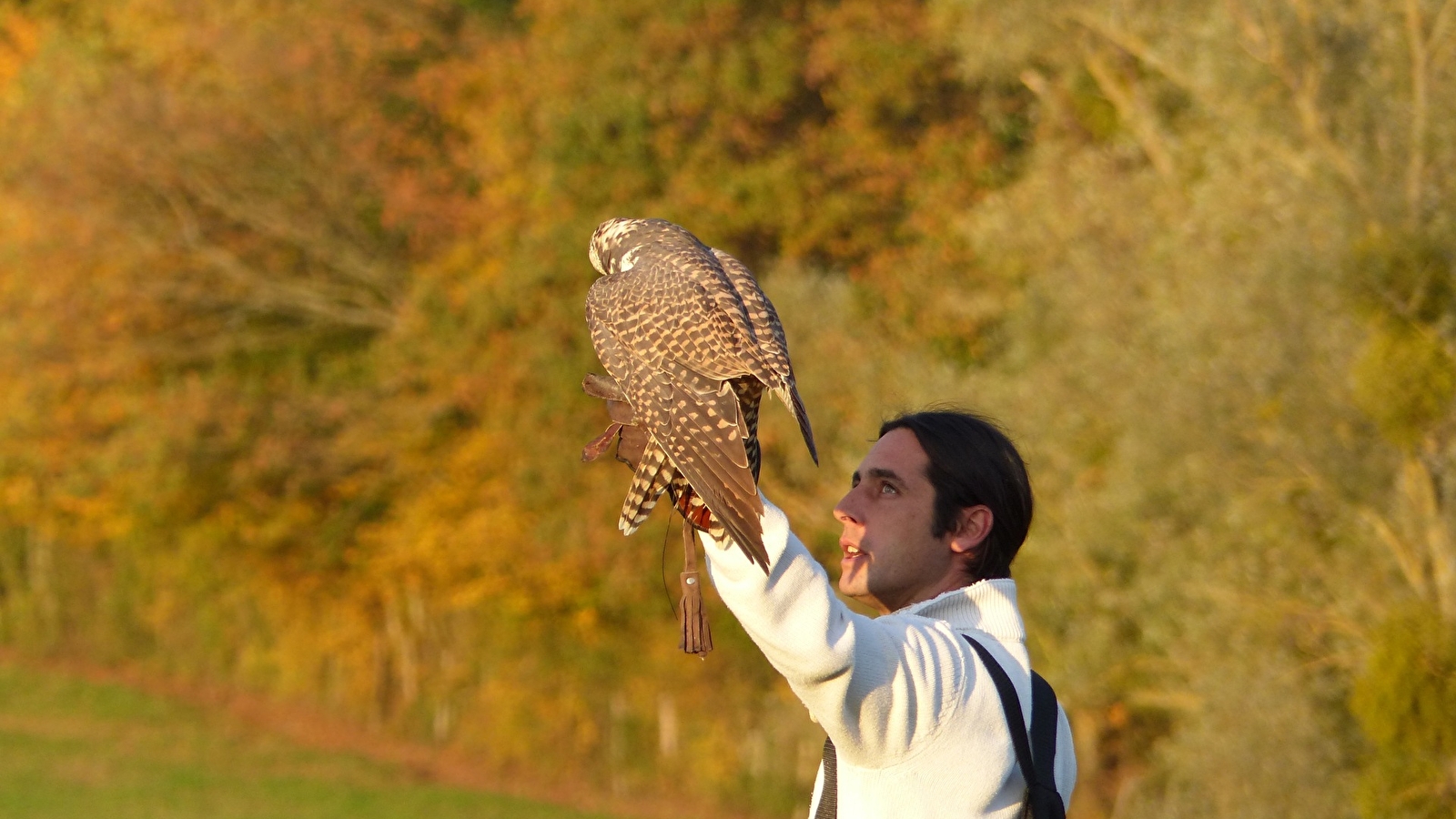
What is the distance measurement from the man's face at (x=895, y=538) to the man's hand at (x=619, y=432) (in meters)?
0.29

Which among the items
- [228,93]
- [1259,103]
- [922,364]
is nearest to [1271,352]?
[1259,103]

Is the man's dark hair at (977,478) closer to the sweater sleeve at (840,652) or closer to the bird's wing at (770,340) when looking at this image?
the bird's wing at (770,340)

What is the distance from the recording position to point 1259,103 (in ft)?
30.3

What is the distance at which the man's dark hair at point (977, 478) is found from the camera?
89.0 inches

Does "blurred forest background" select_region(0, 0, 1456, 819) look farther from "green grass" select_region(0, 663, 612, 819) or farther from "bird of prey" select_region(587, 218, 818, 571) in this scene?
"bird of prey" select_region(587, 218, 818, 571)

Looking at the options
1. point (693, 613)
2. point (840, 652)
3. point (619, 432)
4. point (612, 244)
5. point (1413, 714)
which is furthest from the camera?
point (1413, 714)

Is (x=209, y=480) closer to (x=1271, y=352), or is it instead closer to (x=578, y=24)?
(x=578, y=24)

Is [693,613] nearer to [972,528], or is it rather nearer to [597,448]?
[597,448]

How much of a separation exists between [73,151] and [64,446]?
317 centimetres

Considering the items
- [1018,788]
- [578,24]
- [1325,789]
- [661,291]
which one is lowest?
[1325,789]

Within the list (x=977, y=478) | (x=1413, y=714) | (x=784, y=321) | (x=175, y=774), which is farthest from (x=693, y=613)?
(x=175, y=774)

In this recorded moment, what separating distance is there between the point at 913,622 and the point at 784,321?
32.2 ft

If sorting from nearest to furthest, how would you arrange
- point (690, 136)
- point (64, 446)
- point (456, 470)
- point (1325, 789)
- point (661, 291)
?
point (661, 291) → point (1325, 789) → point (690, 136) → point (456, 470) → point (64, 446)

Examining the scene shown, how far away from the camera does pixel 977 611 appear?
2158 millimetres
